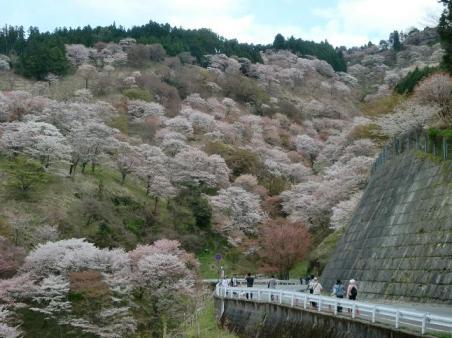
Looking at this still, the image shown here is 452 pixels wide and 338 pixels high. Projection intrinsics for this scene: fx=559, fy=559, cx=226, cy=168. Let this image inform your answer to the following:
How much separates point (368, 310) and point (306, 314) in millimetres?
3215

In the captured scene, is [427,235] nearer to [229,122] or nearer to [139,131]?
[139,131]

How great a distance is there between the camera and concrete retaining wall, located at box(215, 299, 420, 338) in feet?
34.5

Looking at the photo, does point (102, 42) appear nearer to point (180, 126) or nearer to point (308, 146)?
point (180, 126)

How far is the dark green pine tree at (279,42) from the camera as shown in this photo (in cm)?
14038

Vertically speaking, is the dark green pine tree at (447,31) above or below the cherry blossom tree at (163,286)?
above

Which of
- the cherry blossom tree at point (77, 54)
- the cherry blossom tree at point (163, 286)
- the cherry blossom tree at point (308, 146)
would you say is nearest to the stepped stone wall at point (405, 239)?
the cherry blossom tree at point (163, 286)

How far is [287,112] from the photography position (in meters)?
91.2

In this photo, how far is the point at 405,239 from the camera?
1609 centimetres

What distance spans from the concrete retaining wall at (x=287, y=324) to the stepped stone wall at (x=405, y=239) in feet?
9.40

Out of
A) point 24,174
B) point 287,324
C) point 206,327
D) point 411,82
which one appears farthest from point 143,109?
point 287,324

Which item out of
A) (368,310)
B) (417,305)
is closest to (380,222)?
(417,305)

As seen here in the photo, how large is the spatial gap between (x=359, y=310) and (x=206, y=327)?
41.3 ft

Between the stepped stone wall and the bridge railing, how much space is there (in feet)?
8.56

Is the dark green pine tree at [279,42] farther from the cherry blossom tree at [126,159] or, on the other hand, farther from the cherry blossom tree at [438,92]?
the cherry blossom tree at [438,92]
